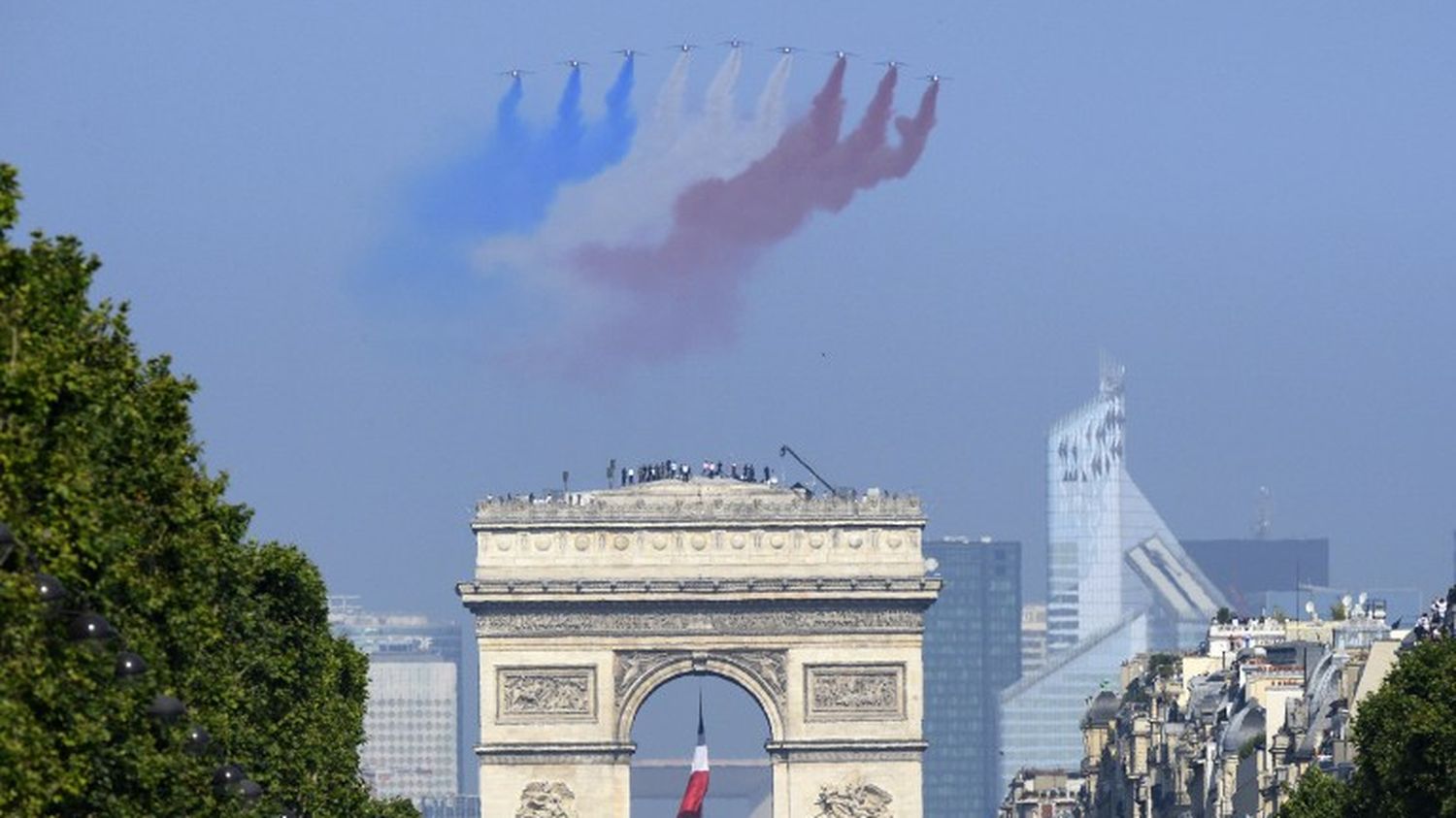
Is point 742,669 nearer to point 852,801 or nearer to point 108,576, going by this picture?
point 852,801

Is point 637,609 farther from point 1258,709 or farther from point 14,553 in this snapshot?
point 14,553

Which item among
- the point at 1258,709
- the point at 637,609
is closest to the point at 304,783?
the point at 1258,709

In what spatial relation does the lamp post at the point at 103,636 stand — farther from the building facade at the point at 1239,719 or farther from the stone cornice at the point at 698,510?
the stone cornice at the point at 698,510

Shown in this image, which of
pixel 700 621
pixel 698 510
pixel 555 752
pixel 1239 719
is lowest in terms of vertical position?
pixel 1239 719

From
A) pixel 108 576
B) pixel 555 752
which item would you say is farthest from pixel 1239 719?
pixel 108 576

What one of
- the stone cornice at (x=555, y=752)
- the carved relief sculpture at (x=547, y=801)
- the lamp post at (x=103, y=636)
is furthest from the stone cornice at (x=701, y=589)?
the lamp post at (x=103, y=636)

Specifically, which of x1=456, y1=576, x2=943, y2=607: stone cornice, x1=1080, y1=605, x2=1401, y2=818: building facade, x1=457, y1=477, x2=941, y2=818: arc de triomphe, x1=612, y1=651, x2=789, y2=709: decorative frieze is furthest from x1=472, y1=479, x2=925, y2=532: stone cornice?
x1=1080, y1=605, x2=1401, y2=818: building facade
